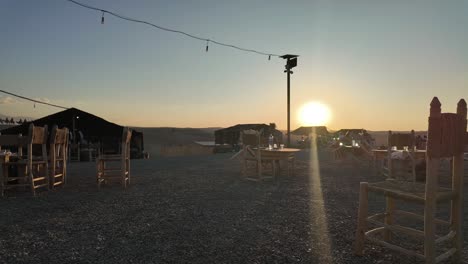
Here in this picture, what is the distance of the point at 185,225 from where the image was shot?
147 inches

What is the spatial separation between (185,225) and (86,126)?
14.2 m

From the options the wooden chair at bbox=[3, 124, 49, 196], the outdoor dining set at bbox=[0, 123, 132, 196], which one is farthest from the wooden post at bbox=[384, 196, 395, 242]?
the wooden chair at bbox=[3, 124, 49, 196]

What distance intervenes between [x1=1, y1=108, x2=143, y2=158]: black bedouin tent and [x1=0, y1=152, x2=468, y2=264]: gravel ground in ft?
34.3

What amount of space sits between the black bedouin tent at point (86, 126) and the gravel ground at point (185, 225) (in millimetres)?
10441

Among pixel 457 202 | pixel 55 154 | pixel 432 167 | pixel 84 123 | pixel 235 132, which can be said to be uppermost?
pixel 84 123

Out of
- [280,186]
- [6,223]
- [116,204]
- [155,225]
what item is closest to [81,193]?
[116,204]

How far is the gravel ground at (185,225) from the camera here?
9.30ft

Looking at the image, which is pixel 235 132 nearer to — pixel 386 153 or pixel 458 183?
pixel 386 153

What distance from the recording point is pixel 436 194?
240cm

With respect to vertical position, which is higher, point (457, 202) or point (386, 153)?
point (386, 153)

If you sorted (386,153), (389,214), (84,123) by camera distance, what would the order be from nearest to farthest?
(389,214)
(386,153)
(84,123)

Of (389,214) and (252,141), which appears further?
(252,141)

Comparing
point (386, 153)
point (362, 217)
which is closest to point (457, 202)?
point (362, 217)

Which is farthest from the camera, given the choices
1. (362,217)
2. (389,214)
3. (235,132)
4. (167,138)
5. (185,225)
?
(167,138)
